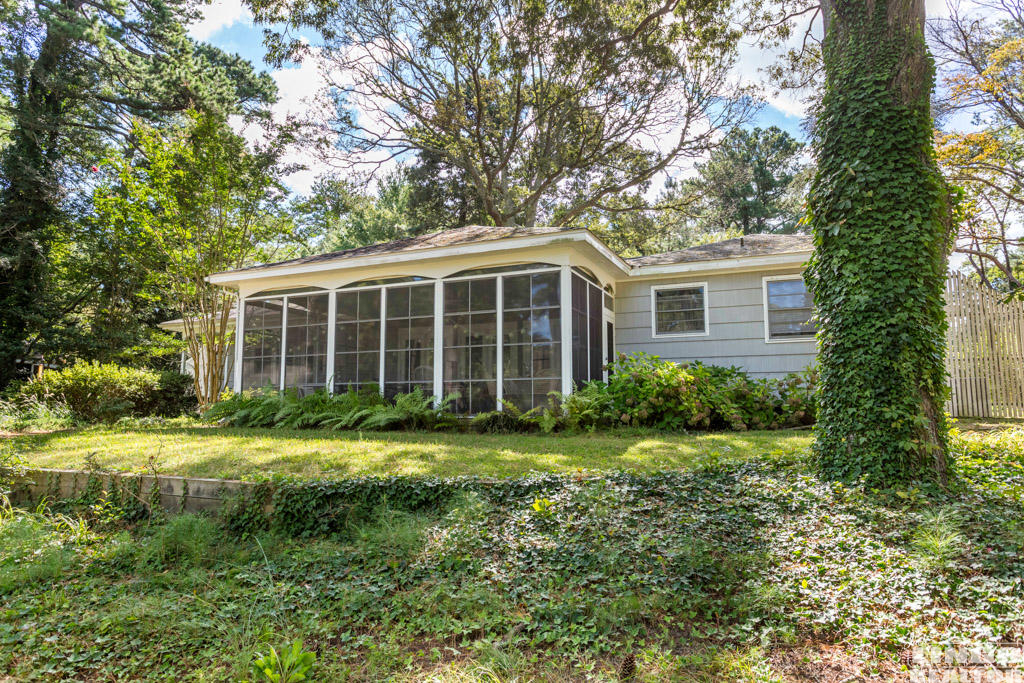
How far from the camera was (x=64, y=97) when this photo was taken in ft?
53.4

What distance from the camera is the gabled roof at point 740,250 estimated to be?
9914 millimetres

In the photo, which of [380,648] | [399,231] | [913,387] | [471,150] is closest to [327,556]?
[380,648]

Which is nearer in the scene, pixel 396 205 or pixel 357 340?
pixel 357 340

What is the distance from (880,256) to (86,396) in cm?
1355

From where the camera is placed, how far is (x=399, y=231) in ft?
76.2

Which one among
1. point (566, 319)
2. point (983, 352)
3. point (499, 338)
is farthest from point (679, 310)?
point (983, 352)

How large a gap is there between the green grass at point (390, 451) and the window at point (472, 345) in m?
1.07

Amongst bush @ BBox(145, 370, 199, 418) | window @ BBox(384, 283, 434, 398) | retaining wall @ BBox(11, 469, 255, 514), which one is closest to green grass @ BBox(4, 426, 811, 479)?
retaining wall @ BBox(11, 469, 255, 514)

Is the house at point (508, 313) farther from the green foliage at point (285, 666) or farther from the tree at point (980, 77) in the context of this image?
the green foliage at point (285, 666)

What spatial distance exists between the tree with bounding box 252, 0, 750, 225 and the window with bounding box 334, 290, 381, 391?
24.6 feet

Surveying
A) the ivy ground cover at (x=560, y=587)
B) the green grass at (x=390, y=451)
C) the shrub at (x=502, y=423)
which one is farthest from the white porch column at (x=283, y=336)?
the ivy ground cover at (x=560, y=587)

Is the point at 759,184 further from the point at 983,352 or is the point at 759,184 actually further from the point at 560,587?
the point at 560,587

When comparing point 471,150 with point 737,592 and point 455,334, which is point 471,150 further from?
point 737,592

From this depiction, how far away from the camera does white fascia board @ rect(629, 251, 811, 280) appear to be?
31.1 feet
